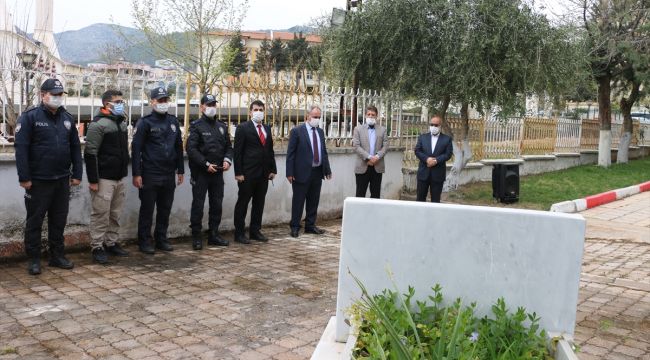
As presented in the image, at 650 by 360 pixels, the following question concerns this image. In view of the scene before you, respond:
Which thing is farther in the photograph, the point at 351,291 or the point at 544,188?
the point at 544,188

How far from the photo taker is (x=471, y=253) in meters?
2.93

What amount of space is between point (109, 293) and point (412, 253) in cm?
352

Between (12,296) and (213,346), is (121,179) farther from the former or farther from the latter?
(213,346)

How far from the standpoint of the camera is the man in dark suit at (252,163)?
26.3 feet

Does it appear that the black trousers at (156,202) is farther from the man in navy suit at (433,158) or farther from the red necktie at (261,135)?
the man in navy suit at (433,158)

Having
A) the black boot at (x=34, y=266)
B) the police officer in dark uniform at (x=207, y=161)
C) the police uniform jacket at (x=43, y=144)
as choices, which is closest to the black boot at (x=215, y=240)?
the police officer in dark uniform at (x=207, y=161)

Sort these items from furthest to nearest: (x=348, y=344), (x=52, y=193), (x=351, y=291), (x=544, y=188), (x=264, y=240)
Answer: (x=544, y=188), (x=264, y=240), (x=52, y=193), (x=351, y=291), (x=348, y=344)

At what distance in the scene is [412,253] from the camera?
297cm

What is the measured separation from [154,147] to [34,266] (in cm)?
187

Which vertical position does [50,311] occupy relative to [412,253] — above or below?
below

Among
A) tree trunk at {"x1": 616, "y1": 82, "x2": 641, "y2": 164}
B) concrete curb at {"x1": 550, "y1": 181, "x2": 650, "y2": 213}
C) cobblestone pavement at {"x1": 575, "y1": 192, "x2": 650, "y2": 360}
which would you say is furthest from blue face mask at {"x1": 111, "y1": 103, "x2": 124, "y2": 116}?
tree trunk at {"x1": 616, "y1": 82, "x2": 641, "y2": 164}

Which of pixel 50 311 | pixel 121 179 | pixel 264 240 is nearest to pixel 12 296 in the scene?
pixel 50 311

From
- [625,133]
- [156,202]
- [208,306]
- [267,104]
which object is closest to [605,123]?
[625,133]

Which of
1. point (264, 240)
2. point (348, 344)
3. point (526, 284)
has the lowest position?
point (264, 240)
